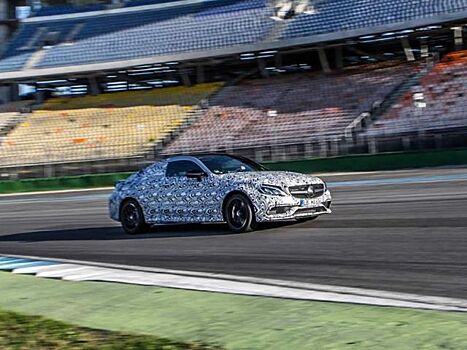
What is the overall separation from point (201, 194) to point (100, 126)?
1301 inches

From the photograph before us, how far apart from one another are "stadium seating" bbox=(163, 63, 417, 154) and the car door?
65.2 ft

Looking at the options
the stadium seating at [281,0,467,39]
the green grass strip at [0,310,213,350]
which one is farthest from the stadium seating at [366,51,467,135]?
the green grass strip at [0,310,213,350]

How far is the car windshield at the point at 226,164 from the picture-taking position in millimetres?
14023

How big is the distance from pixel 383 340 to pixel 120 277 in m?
4.74

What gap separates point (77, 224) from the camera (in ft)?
62.0

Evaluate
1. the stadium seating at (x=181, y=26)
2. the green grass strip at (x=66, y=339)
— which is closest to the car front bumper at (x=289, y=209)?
the green grass strip at (x=66, y=339)

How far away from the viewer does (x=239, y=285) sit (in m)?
8.51

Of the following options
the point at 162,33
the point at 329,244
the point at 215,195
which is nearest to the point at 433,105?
the point at 162,33

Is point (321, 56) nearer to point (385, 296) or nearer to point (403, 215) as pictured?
point (403, 215)

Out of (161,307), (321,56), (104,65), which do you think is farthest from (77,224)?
(104,65)

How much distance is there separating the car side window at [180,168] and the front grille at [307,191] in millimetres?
1805

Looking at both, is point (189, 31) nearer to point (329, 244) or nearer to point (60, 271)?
point (329, 244)

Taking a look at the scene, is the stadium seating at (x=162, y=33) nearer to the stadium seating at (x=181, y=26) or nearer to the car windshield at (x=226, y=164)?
the stadium seating at (x=181, y=26)

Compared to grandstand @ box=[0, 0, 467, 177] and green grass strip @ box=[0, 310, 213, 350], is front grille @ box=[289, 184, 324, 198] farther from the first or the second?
grandstand @ box=[0, 0, 467, 177]
